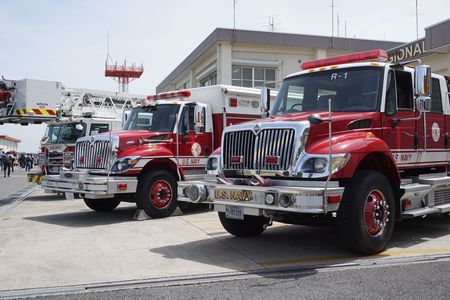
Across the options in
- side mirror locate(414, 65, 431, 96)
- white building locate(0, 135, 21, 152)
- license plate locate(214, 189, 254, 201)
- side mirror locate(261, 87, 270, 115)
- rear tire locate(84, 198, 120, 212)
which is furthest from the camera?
white building locate(0, 135, 21, 152)

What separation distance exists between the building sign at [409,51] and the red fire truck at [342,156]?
28.7 ft

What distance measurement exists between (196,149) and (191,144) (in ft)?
0.66

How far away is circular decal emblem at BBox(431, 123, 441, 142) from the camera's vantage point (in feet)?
26.8

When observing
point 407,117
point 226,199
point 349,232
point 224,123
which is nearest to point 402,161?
point 407,117

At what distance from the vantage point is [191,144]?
11.0 metres

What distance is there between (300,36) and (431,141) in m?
17.6

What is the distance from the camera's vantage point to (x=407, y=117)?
7.43 meters

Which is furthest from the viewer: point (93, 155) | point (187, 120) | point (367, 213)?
point (187, 120)

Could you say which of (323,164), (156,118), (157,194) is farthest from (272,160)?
(156,118)

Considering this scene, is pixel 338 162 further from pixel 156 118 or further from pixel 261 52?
pixel 261 52

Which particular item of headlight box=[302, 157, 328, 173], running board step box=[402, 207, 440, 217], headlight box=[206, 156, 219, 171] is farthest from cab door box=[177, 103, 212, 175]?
running board step box=[402, 207, 440, 217]

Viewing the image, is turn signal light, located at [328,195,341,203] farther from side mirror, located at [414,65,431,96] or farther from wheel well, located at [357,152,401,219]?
side mirror, located at [414,65,431,96]

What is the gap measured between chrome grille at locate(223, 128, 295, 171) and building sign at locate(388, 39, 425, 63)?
36.9ft

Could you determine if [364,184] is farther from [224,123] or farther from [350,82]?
[224,123]
